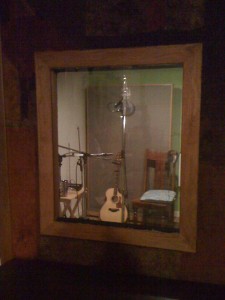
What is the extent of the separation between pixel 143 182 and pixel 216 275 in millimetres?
1499

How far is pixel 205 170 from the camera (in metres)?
1.18

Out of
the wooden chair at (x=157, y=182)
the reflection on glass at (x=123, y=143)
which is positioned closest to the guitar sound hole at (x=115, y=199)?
the reflection on glass at (x=123, y=143)

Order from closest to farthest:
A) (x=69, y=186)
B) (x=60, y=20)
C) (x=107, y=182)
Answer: (x=60, y=20) → (x=69, y=186) → (x=107, y=182)

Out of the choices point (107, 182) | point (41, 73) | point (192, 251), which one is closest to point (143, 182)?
point (107, 182)

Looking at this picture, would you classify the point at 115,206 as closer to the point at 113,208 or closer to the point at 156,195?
the point at 113,208

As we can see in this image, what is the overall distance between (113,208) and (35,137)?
112cm

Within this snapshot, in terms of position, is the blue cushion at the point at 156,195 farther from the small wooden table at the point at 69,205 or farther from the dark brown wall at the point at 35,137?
the dark brown wall at the point at 35,137

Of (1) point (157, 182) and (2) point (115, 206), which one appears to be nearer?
(2) point (115, 206)

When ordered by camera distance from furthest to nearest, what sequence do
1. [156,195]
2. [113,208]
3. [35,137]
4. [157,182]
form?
[157,182] → [156,195] → [113,208] → [35,137]

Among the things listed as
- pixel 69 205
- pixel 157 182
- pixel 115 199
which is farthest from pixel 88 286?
pixel 157 182

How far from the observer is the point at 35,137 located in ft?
4.49

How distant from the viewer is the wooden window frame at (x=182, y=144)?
1.16m

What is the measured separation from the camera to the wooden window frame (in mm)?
1158

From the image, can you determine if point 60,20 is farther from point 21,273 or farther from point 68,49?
point 21,273
